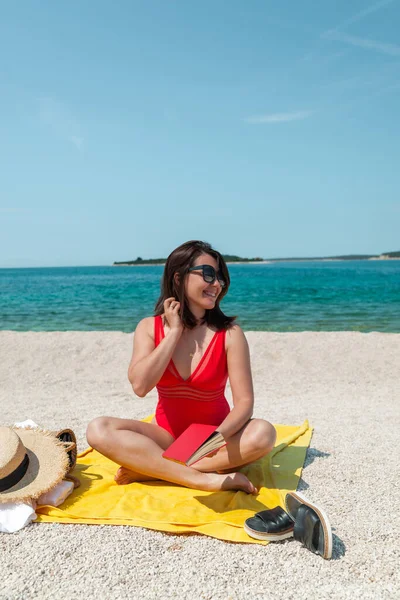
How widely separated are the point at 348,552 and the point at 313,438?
247 centimetres

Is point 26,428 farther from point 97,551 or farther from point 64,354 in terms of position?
point 64,354

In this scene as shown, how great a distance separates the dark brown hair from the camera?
418 centimetres

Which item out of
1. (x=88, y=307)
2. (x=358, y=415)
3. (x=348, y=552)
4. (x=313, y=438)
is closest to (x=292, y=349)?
(x=358, y=415)

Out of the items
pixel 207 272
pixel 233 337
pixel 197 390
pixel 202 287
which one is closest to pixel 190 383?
pixel 197 390

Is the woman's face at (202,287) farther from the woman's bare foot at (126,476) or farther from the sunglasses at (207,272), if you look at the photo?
the woman's bare foot at (126,476)

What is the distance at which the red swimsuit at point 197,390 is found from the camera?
416cm

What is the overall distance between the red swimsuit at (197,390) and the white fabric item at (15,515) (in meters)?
1.24

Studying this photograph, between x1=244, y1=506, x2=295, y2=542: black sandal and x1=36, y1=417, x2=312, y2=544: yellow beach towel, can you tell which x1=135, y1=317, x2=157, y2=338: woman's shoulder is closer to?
x1=36, y1=417, x2=312, y2=544: yellow beach towel

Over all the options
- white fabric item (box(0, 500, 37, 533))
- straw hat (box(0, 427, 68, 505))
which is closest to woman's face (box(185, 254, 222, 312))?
straw hat (box(0, 427, 68, 505))

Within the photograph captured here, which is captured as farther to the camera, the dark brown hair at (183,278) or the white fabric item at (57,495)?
the dark brown hair at (183,278)

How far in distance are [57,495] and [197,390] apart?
49.9 inches

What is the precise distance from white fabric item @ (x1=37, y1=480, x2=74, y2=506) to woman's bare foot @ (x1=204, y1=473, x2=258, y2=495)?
1.05 meters

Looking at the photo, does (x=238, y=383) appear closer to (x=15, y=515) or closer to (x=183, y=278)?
(x=183, y=278)

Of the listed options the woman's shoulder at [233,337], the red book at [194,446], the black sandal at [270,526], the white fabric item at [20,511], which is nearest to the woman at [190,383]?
the woman's shoulder at [233,337]
